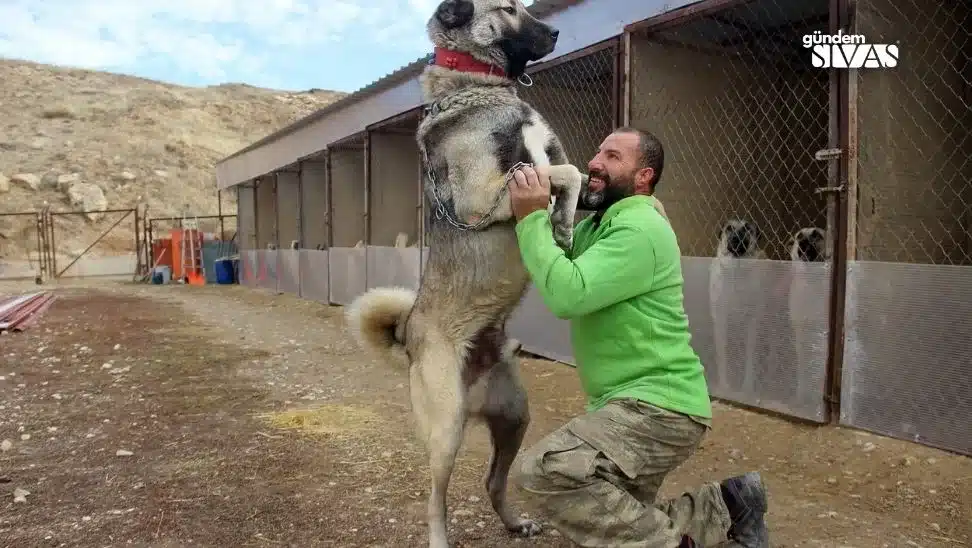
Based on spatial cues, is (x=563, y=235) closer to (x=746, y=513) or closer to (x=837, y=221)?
(x=746, y=513)

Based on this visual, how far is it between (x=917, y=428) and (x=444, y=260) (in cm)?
280

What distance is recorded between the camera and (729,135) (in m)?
6.19

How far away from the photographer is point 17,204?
26.8 m

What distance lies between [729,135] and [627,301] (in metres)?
4.57

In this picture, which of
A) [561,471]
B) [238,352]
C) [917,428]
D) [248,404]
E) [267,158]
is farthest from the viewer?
[267,158]

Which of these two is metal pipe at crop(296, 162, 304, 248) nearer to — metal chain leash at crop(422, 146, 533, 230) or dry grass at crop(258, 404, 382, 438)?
dry grass at crop(258, 404, 382, 438)

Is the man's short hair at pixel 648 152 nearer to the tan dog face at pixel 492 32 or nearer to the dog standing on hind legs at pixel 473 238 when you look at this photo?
the dog standing on hind legs at pixel 473 238

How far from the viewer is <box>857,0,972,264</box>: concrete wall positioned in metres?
4.24

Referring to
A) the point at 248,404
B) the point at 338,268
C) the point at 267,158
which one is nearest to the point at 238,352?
the point at 248,404

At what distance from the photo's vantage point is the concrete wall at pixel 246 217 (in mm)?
19156

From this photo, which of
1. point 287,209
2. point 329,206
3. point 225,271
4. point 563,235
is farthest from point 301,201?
point 563,235

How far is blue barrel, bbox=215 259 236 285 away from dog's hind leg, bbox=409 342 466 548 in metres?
18.9

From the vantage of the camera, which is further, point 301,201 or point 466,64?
point 301,201

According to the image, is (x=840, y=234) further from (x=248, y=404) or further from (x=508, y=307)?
(x=248, y=404)
